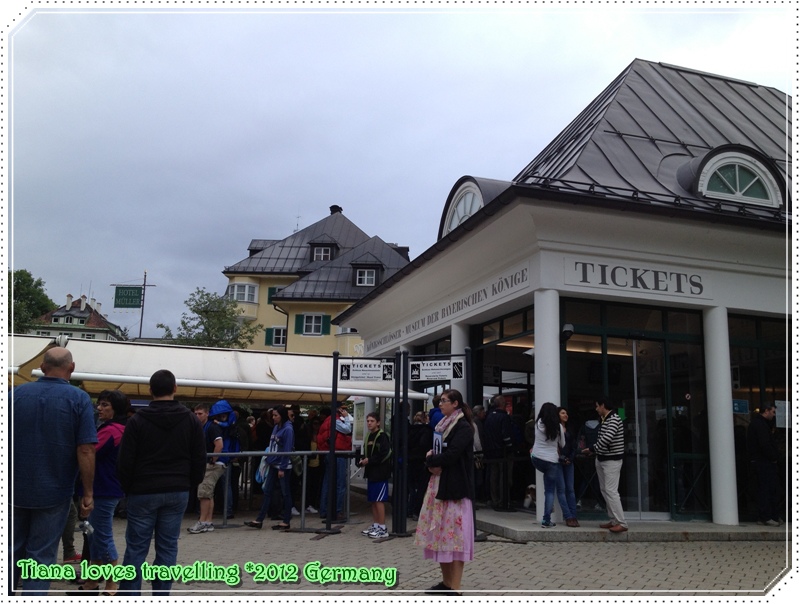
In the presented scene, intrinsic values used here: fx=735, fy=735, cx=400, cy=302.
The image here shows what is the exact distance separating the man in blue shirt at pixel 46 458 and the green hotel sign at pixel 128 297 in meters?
49.8

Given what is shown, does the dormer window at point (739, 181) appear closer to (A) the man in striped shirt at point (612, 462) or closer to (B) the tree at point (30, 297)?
(A) the man in striped shirt at point (612, 462)

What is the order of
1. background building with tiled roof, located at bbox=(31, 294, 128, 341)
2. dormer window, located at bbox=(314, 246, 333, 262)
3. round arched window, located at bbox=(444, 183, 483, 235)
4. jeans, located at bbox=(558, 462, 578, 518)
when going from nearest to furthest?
jeans, located at bbox=(558, 462, 578, 518), round arched window, located at bbox=(444, 183, 483, 235), dormer window, located at bbox=(314, 246, 333, 262), background building with tiled roof, located at bbox=(31, 294, 128, 341)

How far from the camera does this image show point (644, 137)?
1377cm

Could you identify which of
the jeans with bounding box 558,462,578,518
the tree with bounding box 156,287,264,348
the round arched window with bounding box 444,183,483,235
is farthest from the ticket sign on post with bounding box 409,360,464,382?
the tree with bounding box 156,287,264,348

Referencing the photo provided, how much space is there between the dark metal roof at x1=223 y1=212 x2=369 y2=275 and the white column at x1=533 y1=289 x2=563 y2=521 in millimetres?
41585

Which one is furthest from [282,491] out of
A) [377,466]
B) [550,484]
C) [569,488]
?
[569,488]

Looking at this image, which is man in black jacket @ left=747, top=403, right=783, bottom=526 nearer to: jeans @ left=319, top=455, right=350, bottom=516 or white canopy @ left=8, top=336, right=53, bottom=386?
jeans @ left=319, top=455, right=350, bottom=516

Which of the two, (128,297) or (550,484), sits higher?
(128,297)

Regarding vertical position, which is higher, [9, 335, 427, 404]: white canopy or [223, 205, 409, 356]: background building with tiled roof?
[223, 205, 409, 356]: background building with tiled roof

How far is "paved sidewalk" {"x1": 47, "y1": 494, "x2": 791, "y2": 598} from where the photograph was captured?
672cm

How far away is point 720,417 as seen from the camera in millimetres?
11539

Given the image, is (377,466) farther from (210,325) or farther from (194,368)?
(210,325)

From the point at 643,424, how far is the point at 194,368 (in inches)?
317

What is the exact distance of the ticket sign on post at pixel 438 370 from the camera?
10.1 m
